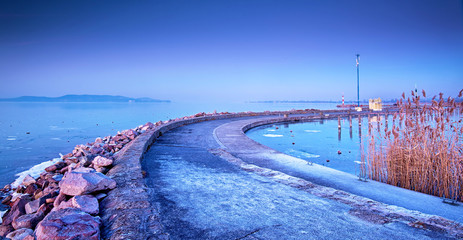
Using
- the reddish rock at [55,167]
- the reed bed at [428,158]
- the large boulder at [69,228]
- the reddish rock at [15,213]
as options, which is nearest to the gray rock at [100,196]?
the large boulder at [69,228]

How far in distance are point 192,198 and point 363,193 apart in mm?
2385

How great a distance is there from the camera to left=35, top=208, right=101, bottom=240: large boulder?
2137 millimetres

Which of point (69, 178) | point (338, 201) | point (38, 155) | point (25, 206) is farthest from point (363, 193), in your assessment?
point (38, 155)

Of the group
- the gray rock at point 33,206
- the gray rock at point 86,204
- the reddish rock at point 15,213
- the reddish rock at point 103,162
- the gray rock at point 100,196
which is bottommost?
the reddish rock at point 15,213

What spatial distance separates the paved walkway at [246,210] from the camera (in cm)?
Result: 243

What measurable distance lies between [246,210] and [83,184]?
1934 mm

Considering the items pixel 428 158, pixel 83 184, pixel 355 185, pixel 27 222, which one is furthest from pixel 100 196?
pixel 428 158

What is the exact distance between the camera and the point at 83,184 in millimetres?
3229

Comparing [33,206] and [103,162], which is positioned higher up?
[103,162]

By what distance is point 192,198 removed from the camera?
11.0 feet

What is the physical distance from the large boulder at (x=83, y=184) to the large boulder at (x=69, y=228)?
2.68 feet

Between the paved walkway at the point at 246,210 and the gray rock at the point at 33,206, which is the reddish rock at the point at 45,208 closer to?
the gray rock at the point at 33,206

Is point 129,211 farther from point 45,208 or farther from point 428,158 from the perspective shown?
point 428,158

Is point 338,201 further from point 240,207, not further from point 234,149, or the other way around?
point 234,149
